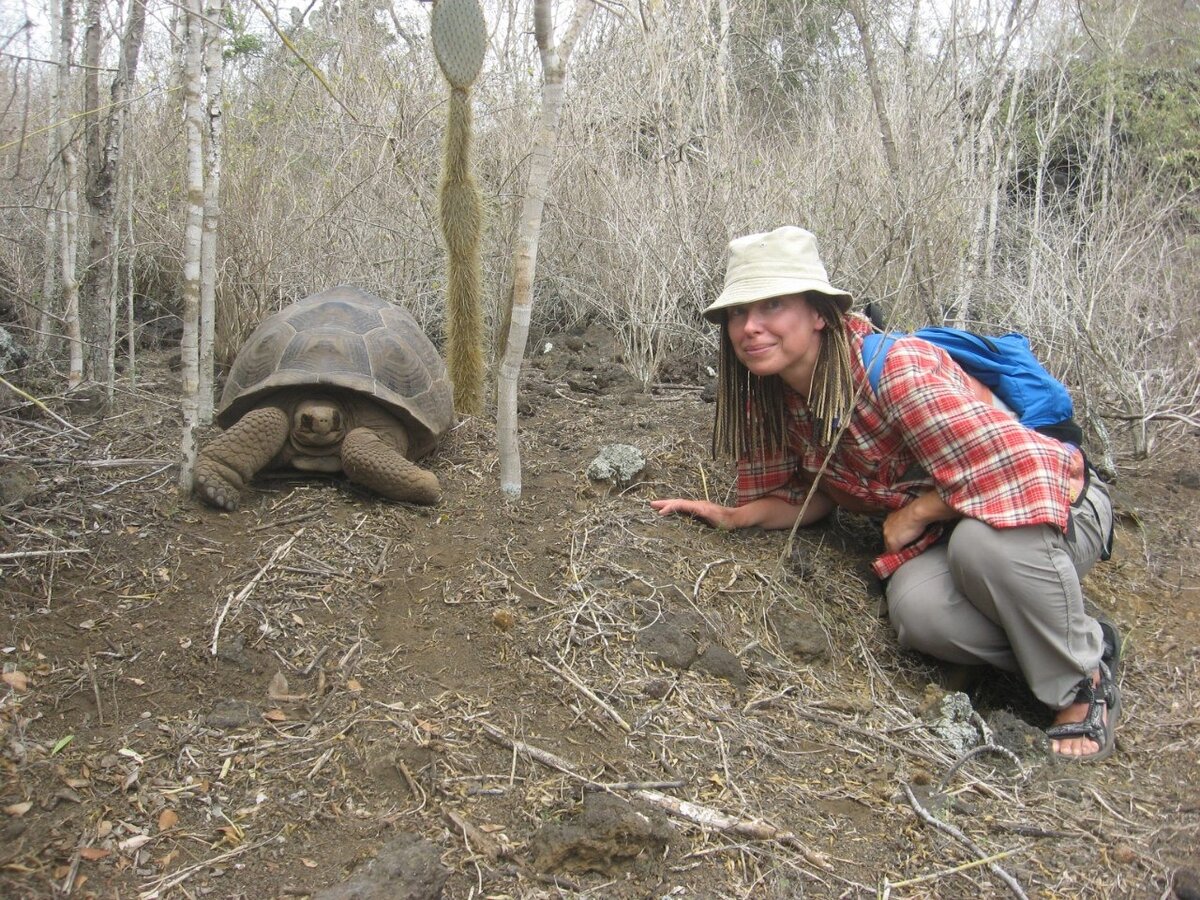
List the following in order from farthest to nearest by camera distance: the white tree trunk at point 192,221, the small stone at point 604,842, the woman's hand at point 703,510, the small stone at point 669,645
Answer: the woman's hand at point 703,510 < the white tree trunk at point 192,221 < the small stone at point 669,645 < the small stone at point 604,842

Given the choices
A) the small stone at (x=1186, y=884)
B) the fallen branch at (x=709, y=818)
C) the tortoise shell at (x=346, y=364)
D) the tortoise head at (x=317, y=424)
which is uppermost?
the tortoise shell at (x=346, y=364)

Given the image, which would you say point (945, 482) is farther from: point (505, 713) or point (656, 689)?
point (505, 713)

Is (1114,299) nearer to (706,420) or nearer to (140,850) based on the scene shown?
(706,420)

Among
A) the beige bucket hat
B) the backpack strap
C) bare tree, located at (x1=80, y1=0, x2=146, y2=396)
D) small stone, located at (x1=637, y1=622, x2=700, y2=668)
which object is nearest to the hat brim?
the beige bucket hat

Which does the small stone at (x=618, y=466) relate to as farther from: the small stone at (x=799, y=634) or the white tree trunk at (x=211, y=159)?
the white tree trunk at (x=211, y=159)

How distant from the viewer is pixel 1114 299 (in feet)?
17.4

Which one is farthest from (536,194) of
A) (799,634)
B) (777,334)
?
(799,634)

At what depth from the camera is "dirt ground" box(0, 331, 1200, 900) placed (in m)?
2.04

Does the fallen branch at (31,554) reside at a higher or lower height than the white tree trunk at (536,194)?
lower

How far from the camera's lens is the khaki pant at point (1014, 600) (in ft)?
9.68

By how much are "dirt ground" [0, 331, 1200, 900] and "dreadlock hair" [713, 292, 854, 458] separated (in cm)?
43

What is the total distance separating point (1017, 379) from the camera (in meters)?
3.25

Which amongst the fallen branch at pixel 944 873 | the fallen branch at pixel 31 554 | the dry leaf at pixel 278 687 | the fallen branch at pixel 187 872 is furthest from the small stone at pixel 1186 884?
the fallen branch at pixel 31 554

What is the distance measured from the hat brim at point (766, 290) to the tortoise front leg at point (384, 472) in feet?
4.35
